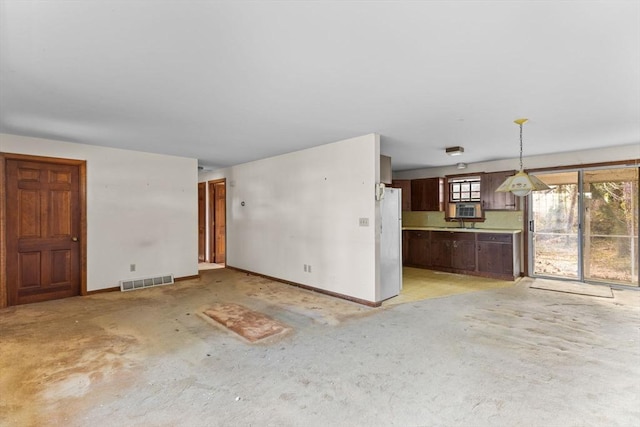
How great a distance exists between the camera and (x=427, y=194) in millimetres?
7418

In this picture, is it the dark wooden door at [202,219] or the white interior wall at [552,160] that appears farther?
the dark wooden door at [202,219]

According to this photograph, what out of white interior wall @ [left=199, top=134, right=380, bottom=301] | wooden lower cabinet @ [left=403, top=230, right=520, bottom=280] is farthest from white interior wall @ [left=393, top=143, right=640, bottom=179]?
white interior wall @ [left=199, top=134, right=380, bottom=301]

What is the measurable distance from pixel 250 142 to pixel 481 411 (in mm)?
4187

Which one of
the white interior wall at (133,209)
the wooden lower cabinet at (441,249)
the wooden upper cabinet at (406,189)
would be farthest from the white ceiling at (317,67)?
the wooden upper cabinet at (406,189)

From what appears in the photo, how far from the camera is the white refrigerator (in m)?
4.42

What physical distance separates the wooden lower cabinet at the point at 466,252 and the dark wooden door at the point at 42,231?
6545 mm

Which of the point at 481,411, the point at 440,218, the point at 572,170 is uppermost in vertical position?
the point at 572,170

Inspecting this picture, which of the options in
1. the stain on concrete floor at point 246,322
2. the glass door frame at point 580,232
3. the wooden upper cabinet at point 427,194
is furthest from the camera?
the wooden upper cabinet at point 427,194

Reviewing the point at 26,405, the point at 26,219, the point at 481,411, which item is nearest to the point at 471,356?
the point at 481,411

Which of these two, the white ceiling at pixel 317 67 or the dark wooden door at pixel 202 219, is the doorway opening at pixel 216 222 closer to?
the dark wooden door at pixel 202 219

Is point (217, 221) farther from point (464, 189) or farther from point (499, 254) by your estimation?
point (499, 254)

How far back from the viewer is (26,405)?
6.80ft

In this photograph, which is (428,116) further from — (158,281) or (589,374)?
(158,281)

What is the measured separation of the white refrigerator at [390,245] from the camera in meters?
4.42
